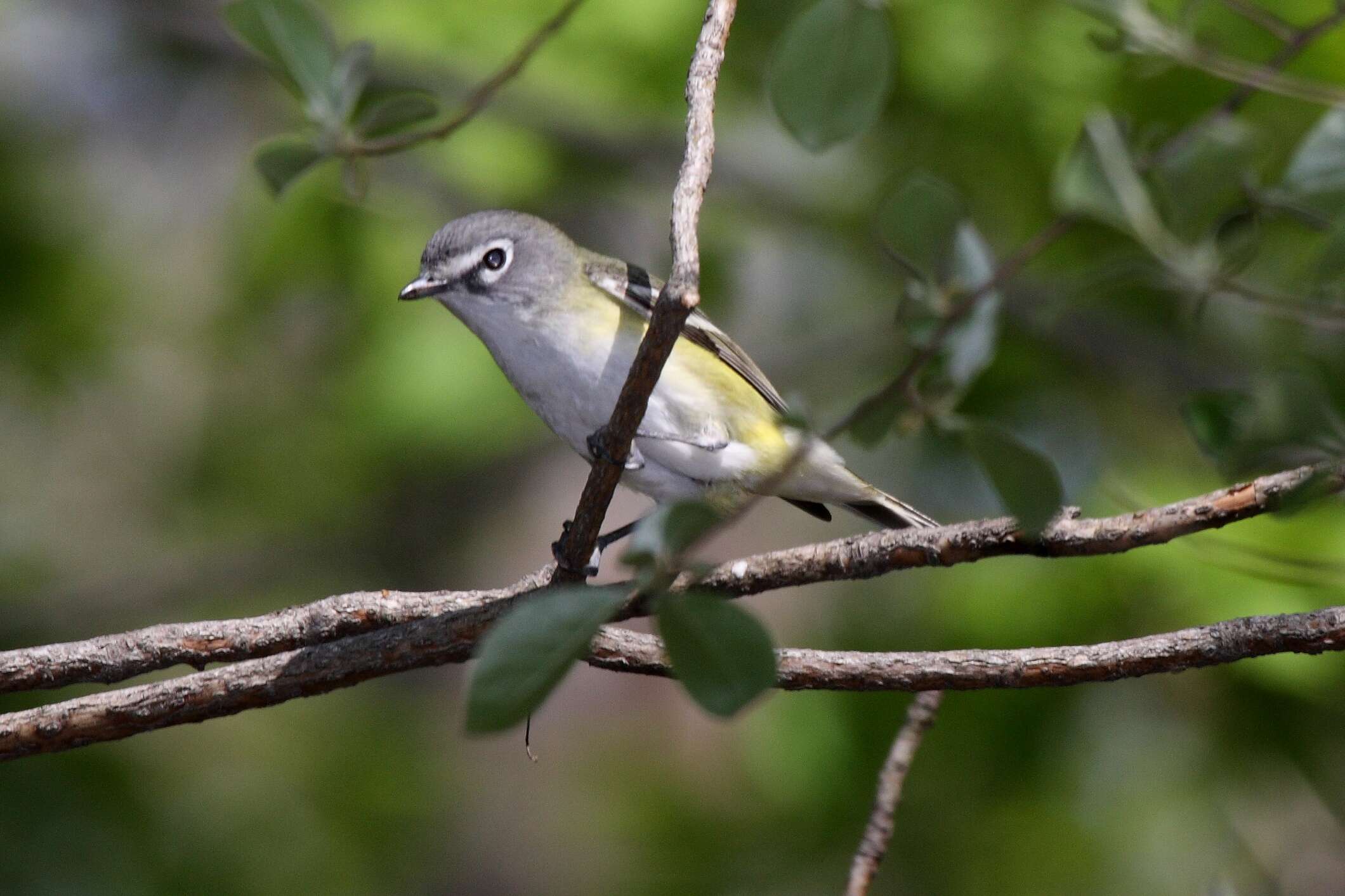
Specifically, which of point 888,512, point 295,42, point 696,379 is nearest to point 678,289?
point 295,42

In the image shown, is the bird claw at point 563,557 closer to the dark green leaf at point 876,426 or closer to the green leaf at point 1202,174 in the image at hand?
the dark green leaf at point 876,426

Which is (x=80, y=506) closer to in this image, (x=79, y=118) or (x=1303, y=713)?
(x=79, y=118)

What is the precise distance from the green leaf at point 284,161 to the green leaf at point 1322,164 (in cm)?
166

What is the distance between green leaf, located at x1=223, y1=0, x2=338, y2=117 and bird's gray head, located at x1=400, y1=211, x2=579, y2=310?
2.16ft

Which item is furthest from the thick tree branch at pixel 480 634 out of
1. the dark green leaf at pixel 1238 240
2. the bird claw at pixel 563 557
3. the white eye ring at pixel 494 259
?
the white eye ring at pixel 494 259

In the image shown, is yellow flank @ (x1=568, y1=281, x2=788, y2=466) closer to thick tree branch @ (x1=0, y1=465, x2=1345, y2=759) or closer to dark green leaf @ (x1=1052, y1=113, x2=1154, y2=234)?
thick tree branch @ (x1=0, y1=465, x2=1345, y2=759)

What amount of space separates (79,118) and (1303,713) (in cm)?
527

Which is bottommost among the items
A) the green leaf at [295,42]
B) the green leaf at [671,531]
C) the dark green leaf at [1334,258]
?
the green leaf at [671,531]

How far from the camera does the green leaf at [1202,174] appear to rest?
6.09 ft

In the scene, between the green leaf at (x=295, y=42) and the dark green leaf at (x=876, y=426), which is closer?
the dark green leaf at (x=876, y=426)

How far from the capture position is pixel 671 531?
50.6 inches

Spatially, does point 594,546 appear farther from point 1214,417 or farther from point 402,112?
point 1214,417

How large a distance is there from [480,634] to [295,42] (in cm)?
116

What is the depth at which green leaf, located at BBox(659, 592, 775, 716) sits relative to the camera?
1271mm
